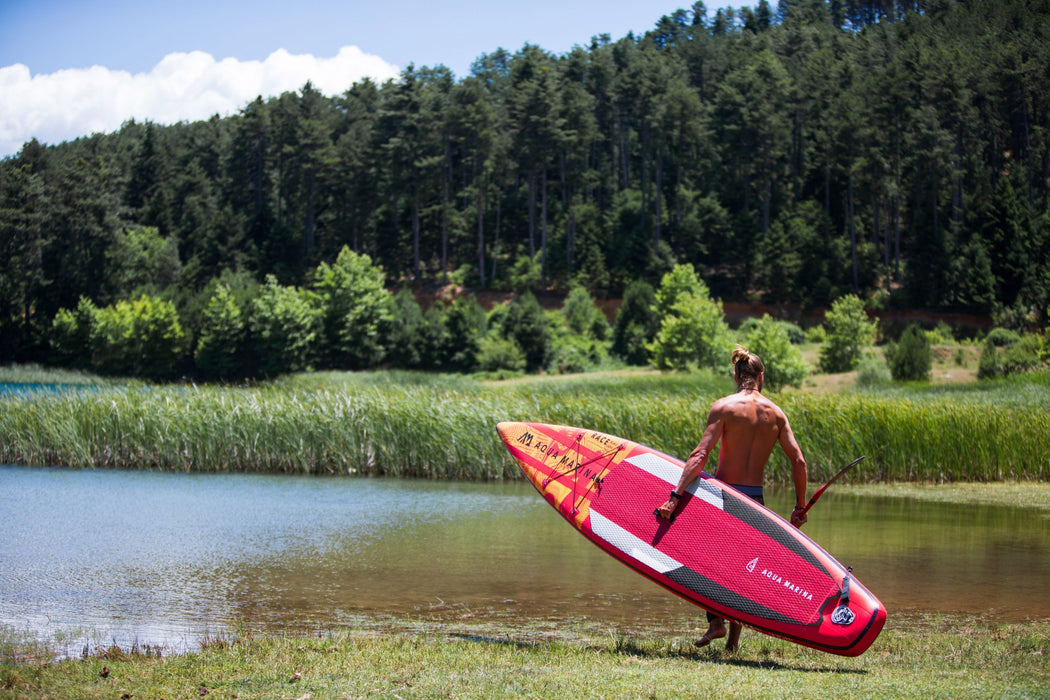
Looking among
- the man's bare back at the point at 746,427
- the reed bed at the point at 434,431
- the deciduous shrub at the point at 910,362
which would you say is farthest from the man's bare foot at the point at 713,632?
the deciduous shrub at the point at 910,362

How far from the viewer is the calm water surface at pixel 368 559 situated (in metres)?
8.05

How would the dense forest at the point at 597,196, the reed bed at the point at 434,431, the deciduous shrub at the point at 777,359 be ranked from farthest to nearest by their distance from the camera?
the dense forest at the point at 597,196 < the deciduous shrub at the point at 777,359 < the reed bed at the point at 434,431

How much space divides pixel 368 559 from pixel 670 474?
15.2ft

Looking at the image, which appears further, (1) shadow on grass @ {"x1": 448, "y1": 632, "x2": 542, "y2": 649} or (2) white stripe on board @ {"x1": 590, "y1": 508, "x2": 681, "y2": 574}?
(2) white stripe on board @ {"x1": 590, "y1": 508, "x2": 681, "y2": 574}

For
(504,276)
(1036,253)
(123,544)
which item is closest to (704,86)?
(504,276)

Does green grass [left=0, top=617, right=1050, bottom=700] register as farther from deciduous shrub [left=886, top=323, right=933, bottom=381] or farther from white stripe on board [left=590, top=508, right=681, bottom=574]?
deciduous shrub [left=886, top=323, right=933, bottom=381]

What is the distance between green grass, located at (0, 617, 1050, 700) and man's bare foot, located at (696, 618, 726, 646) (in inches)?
3.2

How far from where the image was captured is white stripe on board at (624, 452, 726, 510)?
6.55 m

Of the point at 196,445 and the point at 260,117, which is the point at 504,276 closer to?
the point at 260,117

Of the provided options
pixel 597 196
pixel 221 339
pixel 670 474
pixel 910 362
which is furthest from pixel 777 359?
pixel 597 196

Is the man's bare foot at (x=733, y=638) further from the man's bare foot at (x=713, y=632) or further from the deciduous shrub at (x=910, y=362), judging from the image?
the deciduous shrub at (x=910, y=362)

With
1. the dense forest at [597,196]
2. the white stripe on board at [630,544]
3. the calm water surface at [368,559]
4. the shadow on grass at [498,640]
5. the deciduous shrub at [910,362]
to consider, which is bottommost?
the calm water surface at [368,559]

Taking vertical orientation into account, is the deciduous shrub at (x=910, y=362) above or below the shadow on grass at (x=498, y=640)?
above

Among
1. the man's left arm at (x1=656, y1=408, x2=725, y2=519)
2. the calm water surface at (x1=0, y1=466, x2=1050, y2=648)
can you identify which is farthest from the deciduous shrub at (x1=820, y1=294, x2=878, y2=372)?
the man's left arm at (x1=656, y1=408, x2=725, y2=519)
